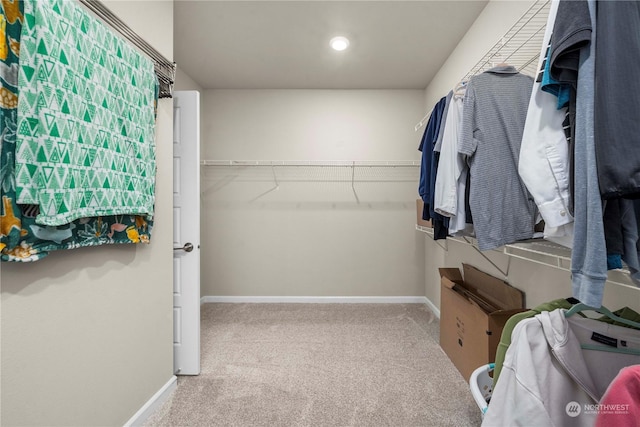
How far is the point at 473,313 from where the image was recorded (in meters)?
1.75

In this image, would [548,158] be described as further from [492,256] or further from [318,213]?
[318,213]

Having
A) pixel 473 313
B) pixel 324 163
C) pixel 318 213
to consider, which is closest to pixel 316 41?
pixel 324 163

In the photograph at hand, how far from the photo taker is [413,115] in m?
3.34

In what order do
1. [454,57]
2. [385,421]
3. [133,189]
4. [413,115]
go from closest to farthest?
[133,189] → [385,421] → [454,57] → [413,115]

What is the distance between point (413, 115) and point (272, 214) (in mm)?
1974

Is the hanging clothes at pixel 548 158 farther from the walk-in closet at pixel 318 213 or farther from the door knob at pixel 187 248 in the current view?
the door knob at pixel 187 248

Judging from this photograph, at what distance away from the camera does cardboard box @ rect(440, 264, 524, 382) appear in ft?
5.15

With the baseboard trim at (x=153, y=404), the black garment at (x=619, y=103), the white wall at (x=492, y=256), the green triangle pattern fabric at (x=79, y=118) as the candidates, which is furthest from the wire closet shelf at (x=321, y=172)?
the black garment at (x=619, y=103)

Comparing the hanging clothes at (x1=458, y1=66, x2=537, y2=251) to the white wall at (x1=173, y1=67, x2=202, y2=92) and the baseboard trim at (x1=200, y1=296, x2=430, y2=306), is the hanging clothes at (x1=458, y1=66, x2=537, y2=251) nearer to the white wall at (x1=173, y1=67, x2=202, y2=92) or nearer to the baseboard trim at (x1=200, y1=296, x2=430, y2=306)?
the baseboard trim at (x1=200, y1=296, x2=430, y2=306)

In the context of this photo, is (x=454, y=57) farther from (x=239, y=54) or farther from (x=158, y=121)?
(x=158, y=121)

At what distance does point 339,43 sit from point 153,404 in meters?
2.80

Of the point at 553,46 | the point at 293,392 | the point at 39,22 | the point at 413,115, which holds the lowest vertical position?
the point at 293,392

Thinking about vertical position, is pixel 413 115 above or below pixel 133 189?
above

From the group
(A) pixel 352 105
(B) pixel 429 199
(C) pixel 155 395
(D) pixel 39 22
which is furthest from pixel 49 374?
(A) pixel 352 105
